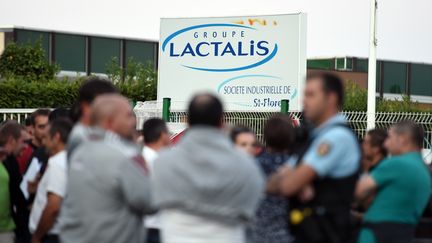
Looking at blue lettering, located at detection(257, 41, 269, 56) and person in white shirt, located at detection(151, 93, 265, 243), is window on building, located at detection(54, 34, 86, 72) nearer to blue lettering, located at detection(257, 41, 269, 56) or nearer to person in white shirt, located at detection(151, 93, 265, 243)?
blue lettering, located at detection(257, 41, 269, 56)

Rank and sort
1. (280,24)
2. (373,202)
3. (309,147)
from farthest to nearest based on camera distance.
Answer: (280,24) < (373,202) < (309,147)

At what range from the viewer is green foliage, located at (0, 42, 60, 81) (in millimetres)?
36281

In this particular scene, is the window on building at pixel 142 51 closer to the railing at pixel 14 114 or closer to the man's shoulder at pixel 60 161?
the railing at pixel 14 114

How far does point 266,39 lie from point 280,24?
499 mm

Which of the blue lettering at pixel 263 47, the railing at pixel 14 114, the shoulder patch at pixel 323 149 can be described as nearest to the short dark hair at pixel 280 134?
the shoulder patch at pixel 323 149

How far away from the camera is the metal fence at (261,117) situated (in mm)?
16422

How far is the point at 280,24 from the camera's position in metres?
24.4

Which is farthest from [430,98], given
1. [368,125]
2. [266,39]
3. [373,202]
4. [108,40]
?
[373,202]

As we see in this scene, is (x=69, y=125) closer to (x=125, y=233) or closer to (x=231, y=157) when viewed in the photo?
(x=125, y=233)

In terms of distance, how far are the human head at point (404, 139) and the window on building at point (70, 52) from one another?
1500 inches

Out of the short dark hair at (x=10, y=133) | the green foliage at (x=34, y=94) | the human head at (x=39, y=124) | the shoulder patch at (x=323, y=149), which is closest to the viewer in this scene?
the shoulder patch at (x=323, y=149)

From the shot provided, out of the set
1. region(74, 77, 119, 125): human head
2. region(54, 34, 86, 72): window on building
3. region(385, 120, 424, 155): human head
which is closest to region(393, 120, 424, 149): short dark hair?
region(385, 120, 424, 155): human head

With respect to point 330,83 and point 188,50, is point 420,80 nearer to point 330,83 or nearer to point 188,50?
point 188,50

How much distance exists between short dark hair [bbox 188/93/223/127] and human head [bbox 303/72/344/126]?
0.68 meters
